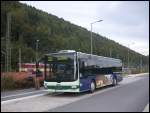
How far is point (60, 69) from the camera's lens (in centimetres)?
2166

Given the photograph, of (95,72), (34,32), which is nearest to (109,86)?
(95,72)

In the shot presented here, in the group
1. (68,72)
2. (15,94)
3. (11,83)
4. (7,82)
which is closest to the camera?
(68,72)

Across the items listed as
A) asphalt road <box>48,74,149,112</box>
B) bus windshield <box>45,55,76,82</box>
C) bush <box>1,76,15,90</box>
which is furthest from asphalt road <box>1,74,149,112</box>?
bush <box>1,76,15,90</box>

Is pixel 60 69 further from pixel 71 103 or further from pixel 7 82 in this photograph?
pixel 7 82

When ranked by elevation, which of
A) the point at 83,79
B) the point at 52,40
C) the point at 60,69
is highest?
the point at 52,40

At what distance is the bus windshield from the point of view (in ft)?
70.0

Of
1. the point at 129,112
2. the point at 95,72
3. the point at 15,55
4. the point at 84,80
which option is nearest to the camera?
the point at 129,112

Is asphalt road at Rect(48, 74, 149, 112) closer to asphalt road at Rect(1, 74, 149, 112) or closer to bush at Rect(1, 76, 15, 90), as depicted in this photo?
asphalt road at Rect(1, 74, 149, 112)

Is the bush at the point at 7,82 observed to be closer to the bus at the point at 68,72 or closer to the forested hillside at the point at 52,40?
the bus at the point at 68,72

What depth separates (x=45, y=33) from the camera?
108m

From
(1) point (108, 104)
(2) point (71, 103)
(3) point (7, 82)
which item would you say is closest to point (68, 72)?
(2) point (71, 103)

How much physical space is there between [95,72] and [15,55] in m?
54.8

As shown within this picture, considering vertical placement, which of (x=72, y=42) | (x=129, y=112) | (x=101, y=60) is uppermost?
(x=72, y=42)

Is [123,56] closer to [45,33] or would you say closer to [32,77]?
[45,33]
